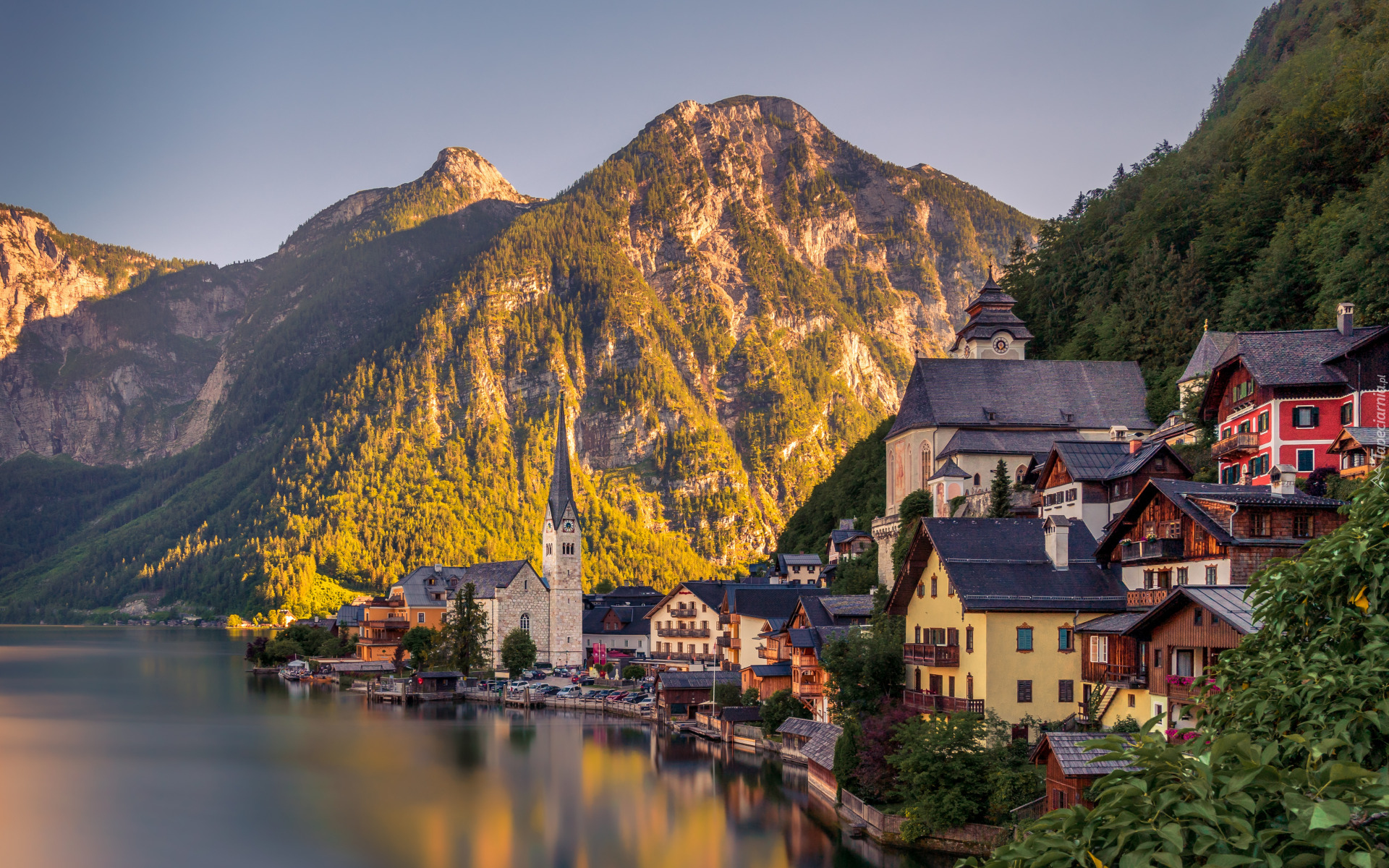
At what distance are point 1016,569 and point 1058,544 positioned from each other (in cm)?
181

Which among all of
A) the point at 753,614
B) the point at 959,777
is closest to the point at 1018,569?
the point at 959,777

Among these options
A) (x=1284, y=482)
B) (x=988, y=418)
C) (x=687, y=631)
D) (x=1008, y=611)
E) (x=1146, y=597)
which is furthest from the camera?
(x=687, y=631)

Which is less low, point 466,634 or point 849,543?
point 849,543

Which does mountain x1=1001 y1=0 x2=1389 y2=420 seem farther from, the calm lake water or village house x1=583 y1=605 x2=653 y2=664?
village house x1=583 y1=605 x2=653 y2=664

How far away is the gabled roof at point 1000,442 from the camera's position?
216 feet

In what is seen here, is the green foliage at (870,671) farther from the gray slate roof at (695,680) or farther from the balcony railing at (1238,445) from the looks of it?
the gray slate roof at (695,680)

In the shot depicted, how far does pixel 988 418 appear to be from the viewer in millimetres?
68438

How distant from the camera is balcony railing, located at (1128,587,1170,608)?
36.9m

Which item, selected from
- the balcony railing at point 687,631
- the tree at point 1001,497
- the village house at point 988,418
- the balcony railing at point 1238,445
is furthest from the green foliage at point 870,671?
the balcony railing at point 687,631

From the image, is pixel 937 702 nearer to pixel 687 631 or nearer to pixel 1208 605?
pixel 1208 605

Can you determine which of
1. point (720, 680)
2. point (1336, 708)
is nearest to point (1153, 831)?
point (1336, 708)

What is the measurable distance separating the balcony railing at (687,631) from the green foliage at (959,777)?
5981 centimetres

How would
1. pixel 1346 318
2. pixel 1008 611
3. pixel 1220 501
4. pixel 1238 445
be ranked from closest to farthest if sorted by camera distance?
pixel 1220 501, pixel 1008 611, pixel 1238 445, pixel 1346 318

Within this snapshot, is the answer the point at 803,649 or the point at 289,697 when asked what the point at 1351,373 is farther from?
the point at 289,697
